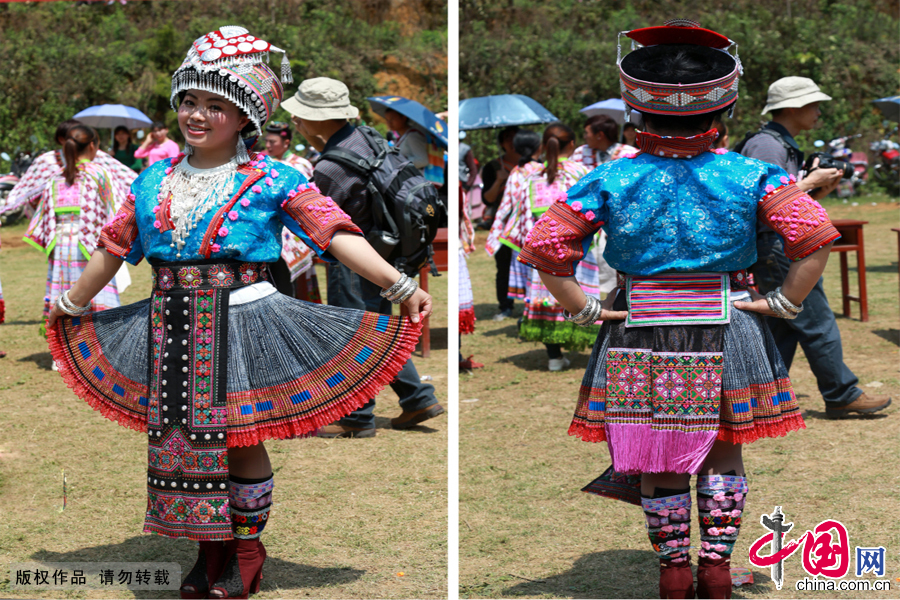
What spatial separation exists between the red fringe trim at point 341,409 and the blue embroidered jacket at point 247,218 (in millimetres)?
383

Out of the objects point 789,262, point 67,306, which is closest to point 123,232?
point 67,306

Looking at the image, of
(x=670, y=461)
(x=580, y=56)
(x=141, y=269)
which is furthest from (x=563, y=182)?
(x=580, y=56)

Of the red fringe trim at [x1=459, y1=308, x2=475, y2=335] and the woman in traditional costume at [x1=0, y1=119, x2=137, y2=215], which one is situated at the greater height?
the woman in traditional costume at [x1=0, y1=119, x2=137, y2=215]

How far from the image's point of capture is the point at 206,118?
3.01m

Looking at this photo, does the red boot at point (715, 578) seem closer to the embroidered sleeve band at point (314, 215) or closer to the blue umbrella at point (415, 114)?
the embroidered sleeve band at point (314, 215)

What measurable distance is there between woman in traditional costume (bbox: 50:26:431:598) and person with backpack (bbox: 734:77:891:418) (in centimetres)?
243

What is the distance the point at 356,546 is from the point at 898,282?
773 cm

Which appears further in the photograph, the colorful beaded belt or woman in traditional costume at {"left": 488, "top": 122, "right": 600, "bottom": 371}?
woman in traditional costume at {"left": 488, "top": 122, "right": 600, "bottom": 371}

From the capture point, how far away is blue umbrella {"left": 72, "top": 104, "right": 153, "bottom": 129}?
546 inches

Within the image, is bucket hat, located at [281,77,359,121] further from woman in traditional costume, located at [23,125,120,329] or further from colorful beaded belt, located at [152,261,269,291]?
woman in traditional costume, located at [23,125,120,329]

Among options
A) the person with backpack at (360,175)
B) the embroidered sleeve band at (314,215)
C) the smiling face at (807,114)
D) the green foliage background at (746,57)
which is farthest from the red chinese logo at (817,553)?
the green foliage background at (746,57)

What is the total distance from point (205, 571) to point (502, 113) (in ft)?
24.2

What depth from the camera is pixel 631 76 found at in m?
2.79

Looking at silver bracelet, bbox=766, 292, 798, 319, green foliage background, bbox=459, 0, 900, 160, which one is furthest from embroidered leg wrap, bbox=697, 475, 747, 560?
green foliage background, bbox=459, 0, 900, 160
